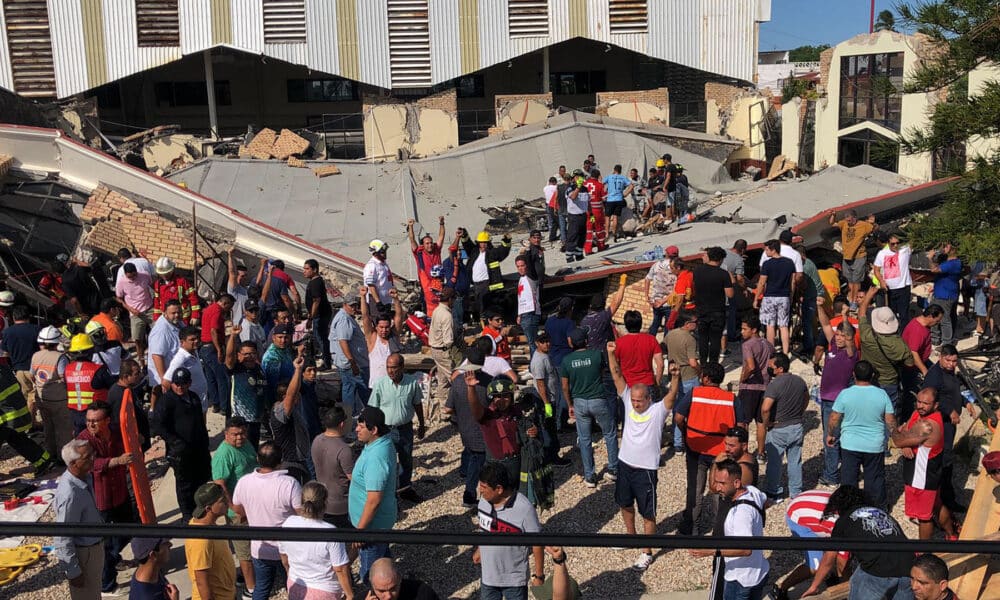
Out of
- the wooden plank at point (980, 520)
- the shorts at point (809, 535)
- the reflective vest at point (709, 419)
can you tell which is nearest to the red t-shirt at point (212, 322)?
the reflective vest at point (709, 419)

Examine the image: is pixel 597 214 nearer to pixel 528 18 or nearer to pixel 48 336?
pixel 48 336

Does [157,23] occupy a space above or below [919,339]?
above

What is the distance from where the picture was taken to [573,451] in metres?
10.1

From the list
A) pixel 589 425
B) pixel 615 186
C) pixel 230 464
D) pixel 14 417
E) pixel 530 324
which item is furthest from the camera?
pixel 615 186

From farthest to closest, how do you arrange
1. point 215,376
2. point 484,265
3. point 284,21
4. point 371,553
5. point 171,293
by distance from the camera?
point 284,21 → point 484,265 → point 171,293 → point 215,376 → point 371,553

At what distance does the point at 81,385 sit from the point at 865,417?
7.33 meters

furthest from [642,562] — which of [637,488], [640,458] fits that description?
[640,458]

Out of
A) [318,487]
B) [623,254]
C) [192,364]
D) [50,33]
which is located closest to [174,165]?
[50,33]

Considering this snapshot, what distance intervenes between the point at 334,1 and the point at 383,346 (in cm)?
1896

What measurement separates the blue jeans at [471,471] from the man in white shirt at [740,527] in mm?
2751

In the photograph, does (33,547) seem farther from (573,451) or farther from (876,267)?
(876,267)

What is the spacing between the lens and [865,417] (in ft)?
25.5

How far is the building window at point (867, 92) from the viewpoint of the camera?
22453 mm

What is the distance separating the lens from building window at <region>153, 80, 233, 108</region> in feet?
102
